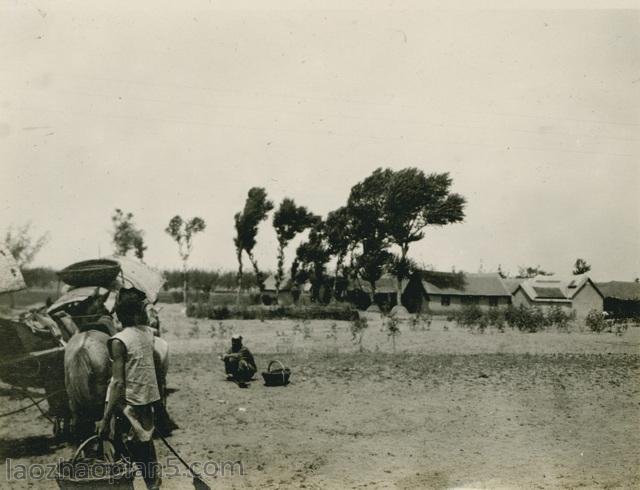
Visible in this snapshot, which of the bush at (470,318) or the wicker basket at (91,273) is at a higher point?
the wicker basket at (91,273)

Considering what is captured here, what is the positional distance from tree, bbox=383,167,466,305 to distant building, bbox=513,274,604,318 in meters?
11.2

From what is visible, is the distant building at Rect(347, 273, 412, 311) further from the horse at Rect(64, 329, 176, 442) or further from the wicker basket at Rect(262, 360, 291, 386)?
the horse at Rect(64, 329, 176, 442)

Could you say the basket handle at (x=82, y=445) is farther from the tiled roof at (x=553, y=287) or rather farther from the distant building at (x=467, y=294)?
the tiled roof at (x=553, y=287)

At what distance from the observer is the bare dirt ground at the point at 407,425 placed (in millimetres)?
6047

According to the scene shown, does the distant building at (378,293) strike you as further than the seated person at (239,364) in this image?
Yes

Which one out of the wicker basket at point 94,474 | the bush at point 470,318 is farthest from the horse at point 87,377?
the bush at point 470,318

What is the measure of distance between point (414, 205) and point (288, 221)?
1270 cm

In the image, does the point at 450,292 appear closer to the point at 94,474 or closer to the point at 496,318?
the point at 496,318

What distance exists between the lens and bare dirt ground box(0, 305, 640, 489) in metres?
6.05

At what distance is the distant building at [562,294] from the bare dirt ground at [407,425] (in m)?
Result: 39.3

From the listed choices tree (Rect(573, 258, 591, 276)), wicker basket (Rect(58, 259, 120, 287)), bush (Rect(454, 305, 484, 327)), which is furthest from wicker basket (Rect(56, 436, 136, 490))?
tree (Rect(573, 258, 591, 276))

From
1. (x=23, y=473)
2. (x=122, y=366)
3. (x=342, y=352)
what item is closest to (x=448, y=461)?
(x=122, y=366)

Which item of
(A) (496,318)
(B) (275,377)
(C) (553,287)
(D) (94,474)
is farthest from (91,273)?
(C) (553,287)

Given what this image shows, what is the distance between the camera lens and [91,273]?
7.47m
